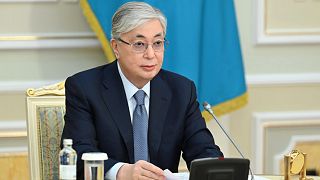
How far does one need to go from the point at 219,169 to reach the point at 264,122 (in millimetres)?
2211

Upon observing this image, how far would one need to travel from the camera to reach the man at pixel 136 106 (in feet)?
7.93

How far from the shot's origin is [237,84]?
12.4ft

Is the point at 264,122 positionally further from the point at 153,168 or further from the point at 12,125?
the point at 153,168

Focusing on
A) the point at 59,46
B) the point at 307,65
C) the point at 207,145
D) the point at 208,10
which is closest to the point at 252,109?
the point at 307,65

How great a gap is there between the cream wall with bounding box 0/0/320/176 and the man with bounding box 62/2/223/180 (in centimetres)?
115

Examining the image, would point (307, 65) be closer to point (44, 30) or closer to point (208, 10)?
point (208, 10)

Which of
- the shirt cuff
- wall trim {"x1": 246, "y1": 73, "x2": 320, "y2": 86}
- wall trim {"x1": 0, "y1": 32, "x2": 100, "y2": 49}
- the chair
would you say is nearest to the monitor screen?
the shirt cuff

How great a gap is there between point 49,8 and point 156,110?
4.56 feet

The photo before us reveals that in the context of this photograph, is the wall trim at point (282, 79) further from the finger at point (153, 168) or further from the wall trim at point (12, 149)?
the finger at point (153, 168)

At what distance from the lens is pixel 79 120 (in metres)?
2.44

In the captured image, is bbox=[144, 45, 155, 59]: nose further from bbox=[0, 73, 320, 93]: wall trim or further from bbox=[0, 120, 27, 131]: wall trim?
bbox=[0, 73, 320, 93]: wall trim

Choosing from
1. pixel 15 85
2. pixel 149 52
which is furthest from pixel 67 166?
pixel 15 85

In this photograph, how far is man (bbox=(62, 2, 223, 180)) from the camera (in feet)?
7.93

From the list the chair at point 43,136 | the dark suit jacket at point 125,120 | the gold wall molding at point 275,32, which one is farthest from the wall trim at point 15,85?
the gold wall molding at point 275,32
